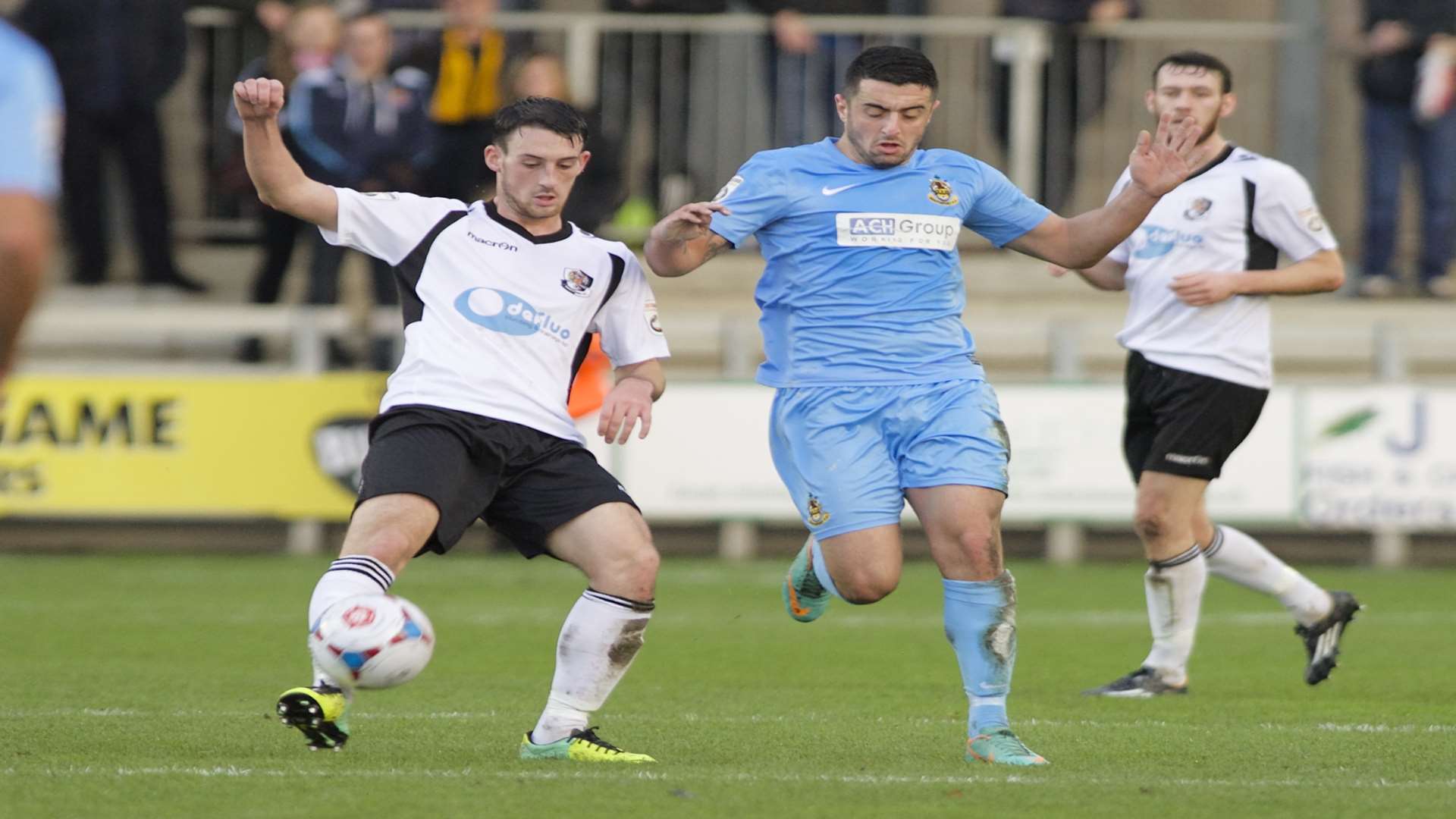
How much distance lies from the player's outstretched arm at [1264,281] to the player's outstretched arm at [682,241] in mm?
2310

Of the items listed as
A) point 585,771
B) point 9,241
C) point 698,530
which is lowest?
point 698,530

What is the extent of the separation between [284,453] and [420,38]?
3255 mm

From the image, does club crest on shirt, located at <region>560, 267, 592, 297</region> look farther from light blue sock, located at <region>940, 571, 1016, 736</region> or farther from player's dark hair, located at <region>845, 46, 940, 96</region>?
light blue sock, located at <region>940, 571, 1016, 736</region>

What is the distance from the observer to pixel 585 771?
6.18 metres

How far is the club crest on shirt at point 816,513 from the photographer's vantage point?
7.00 metres

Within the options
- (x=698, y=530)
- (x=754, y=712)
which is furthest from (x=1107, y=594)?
(x=754, y=712)

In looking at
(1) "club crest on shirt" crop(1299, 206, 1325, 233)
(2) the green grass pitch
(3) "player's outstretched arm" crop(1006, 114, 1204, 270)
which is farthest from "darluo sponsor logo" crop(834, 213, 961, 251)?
(1) "club crest on shirt" crop(1299, 206, 1325, 233)

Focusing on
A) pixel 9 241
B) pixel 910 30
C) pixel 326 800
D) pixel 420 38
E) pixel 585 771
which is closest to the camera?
pixel 9 241

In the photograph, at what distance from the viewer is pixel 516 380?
6578mm

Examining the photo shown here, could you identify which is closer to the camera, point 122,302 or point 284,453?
point 284,453

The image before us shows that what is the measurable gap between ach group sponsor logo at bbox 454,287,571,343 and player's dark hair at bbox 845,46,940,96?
122cm

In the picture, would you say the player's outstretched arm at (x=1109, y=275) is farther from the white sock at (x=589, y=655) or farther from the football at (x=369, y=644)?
the football at (x=369, y=644)

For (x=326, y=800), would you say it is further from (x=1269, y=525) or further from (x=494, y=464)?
(x=1269, y=525)

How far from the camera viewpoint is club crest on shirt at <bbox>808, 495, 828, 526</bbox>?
275 inches
